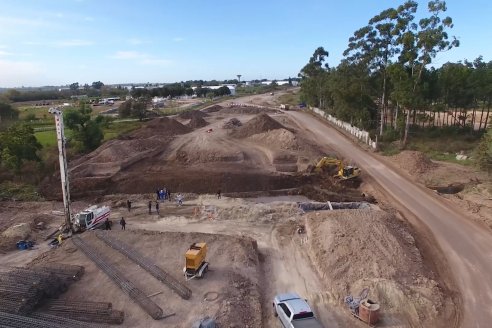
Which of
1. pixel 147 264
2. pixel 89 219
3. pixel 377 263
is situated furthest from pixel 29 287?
pixel 377 263

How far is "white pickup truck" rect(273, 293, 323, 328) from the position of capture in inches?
583

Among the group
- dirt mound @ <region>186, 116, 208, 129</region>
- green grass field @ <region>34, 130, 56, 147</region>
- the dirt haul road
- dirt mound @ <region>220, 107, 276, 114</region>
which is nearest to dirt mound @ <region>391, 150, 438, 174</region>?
the dirt haul road

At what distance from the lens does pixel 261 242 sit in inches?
935

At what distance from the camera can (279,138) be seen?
4641 centimetres

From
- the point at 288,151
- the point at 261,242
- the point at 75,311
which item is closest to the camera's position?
the point at 75,311

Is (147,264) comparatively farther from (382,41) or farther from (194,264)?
(382,41)

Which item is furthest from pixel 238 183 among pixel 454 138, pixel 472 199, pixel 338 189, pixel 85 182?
pixel 454 138

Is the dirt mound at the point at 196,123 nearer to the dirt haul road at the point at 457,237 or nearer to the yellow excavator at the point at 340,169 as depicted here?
the dirt haul road at the point at 457,237

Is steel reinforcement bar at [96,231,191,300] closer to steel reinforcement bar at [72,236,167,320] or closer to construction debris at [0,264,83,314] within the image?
steel reinforcement bar at [72,236,167,320]

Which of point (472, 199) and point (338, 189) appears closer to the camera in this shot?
point (472, 199)

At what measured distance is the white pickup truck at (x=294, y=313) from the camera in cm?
1482

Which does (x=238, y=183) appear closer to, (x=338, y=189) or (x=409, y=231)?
(x=338, y=189)

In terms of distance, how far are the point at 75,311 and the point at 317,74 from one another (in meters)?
75.1

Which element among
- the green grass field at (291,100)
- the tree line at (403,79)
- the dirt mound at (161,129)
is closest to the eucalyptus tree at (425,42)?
the tree line at (403,79)
